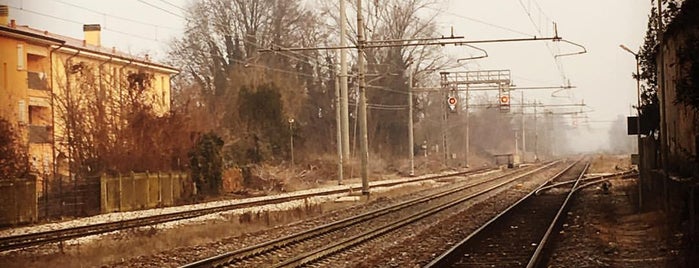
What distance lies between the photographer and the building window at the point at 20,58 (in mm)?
24572

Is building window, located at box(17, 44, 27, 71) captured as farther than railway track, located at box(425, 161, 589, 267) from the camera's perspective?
Yes

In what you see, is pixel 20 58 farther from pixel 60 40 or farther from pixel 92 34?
pixel 92 34

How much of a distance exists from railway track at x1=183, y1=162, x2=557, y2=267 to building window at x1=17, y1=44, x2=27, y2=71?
10.8 meters

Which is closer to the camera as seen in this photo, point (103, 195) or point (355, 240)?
point (355, 240)

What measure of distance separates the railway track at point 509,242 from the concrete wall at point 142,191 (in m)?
13.9

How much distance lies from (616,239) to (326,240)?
6093 millimetres

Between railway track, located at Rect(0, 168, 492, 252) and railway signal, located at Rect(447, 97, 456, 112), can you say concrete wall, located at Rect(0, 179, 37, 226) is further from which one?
railway signal, located at Rect(447, 97, 456, 112)

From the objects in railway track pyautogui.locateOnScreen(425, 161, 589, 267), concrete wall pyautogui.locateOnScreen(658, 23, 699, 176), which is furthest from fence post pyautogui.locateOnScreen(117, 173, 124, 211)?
concrete wall pyautogui.locateOnScreen(658, 23, 699, 176)

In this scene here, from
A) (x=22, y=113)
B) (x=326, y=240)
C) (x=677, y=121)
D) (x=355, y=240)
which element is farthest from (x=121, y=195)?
(x=677, y=121)

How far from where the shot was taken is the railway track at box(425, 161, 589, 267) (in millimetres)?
13969

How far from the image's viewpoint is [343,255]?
51.2ft

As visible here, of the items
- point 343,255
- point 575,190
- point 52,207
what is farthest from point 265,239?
point 575,190

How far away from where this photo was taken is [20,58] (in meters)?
25.2

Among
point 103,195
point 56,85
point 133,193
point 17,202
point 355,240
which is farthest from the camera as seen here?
point 56,85
